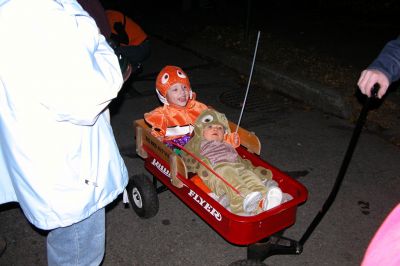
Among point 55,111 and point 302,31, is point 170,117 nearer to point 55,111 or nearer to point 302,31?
point 55,111

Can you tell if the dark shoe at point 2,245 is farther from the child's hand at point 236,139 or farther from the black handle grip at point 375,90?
the black handle grip at point 375,90

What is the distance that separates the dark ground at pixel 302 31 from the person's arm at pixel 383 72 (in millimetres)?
2699

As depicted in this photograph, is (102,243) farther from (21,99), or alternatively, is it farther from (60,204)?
(21,99)

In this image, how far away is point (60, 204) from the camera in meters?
1.96

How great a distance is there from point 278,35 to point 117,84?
714 cm

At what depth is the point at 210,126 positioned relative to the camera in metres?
3.24

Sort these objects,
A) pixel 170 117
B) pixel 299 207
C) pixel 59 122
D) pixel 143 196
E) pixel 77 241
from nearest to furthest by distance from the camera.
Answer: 1. pixel 59 122
2. pixel 77 241
3. pixel 143 196
4. pixel 170 117
5. pixel 299 207

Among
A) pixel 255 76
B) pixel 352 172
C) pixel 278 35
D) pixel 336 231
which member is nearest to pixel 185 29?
pixel 278 35

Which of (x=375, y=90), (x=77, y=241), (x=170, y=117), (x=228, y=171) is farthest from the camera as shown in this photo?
(x=170, y=117)

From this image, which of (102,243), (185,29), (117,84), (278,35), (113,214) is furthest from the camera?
(185,29)

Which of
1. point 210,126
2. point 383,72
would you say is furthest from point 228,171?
point 383,72

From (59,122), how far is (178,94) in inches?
66.7

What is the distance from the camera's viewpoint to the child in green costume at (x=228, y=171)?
8.92 ft

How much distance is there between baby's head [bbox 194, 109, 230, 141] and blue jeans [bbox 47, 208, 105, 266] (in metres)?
1.21
